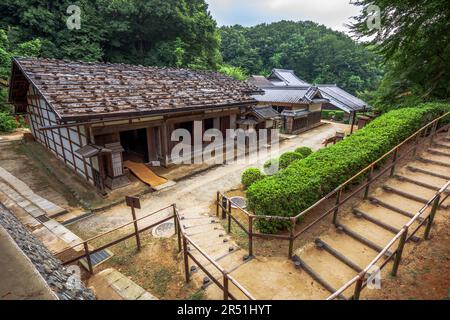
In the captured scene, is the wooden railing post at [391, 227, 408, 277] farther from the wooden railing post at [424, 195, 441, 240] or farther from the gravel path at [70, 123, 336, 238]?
the gravel path at [70, 123, 336, 238]

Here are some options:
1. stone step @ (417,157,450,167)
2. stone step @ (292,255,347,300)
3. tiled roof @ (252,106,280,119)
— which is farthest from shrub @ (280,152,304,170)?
tiled roof @ (252,106,280,119)

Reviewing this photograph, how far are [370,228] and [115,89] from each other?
1178 cm

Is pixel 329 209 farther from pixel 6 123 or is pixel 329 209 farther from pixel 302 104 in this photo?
pixel 6 123

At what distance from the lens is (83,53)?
23203mm

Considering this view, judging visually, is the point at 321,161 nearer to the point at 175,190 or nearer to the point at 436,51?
the point at 175,190

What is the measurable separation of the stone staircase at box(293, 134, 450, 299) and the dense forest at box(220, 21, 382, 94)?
44987 mm

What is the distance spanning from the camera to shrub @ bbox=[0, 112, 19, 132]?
18094 millimetres

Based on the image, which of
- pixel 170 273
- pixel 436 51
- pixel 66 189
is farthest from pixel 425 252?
pixel 66 189

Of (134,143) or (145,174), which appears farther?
(134,143)

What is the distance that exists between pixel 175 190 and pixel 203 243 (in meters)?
4.57

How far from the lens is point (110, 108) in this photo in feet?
31.2
